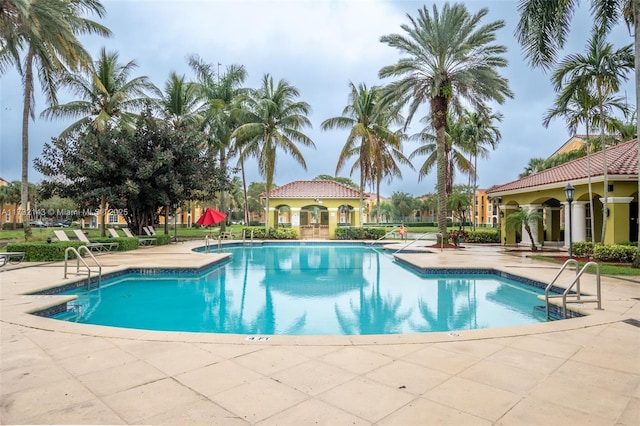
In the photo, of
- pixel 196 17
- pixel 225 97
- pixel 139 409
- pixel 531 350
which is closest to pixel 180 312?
pixel 139 409

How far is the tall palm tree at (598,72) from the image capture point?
13172 mm

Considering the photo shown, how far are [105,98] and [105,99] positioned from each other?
5cm

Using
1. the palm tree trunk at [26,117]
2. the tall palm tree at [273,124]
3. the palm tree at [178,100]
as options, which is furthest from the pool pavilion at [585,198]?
the palm tree at [178,100]

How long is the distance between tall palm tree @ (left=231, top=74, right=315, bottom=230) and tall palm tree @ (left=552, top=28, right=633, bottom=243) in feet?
49.0

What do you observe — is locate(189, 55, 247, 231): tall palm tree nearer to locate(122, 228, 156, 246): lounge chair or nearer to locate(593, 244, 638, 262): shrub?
locate(122, 228, 156, 246): lounge chair

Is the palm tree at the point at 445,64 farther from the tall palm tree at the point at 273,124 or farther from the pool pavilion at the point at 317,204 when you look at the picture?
the pool pavilion at the point at 317,204

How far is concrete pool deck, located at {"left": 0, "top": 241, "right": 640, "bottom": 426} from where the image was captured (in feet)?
9.70

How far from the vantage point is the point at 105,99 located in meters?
22.3

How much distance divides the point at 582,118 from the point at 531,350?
1419cm

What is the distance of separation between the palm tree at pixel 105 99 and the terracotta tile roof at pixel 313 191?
37.1 feet

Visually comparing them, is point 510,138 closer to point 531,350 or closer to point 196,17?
point 196,17

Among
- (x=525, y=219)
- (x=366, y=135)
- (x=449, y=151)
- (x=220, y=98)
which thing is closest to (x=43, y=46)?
(x=220, y=98)

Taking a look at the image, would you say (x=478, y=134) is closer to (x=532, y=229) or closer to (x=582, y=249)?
(x=532, y=229)

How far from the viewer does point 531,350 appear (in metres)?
4.50
